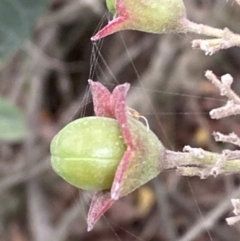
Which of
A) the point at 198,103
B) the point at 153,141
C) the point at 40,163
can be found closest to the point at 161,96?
the point at 198,103

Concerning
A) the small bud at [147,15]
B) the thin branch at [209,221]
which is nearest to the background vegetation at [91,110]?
the thin branch at [209,221]

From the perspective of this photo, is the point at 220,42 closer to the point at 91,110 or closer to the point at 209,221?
the point at 209,221

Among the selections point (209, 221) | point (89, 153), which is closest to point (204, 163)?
point (89, 153)

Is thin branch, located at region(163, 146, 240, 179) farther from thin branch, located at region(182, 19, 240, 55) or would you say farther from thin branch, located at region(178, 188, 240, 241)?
thin branch, located at region(178, 188, 240, 241)

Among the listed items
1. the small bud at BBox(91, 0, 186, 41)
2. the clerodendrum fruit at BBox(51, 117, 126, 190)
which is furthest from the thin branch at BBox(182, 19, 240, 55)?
the clerodendrum fruit at BBox(51, 117, 126, 190)

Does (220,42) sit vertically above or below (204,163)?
above

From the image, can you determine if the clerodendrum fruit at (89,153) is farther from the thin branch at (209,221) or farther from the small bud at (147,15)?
the thin branch at (209,221)

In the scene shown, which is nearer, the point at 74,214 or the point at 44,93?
the point at 74,214

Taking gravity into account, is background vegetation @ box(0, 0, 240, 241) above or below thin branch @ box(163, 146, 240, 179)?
below

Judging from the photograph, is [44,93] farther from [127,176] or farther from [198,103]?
[127,176]
